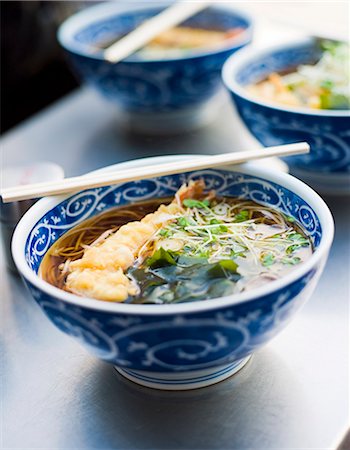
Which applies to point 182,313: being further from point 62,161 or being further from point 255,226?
point 62,161

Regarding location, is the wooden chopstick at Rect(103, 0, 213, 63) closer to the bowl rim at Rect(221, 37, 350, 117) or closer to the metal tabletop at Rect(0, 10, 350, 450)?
the bowl rim at Rect(221, 37, 350, 117)

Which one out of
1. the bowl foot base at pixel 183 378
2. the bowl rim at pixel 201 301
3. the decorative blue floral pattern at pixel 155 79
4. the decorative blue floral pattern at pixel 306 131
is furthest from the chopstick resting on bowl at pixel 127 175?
the decorative blue floral pattern at pixel 155 79

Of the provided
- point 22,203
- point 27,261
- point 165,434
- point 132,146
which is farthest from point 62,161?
point 165,434

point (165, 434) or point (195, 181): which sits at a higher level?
point (195, 181)

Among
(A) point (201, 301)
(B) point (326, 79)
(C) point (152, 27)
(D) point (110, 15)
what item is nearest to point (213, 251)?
(A) point (201, 301)

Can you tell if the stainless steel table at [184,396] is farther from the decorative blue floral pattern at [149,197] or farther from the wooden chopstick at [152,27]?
the wooden chopstick at [152,27]

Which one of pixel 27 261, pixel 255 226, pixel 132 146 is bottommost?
pixel 132 146
